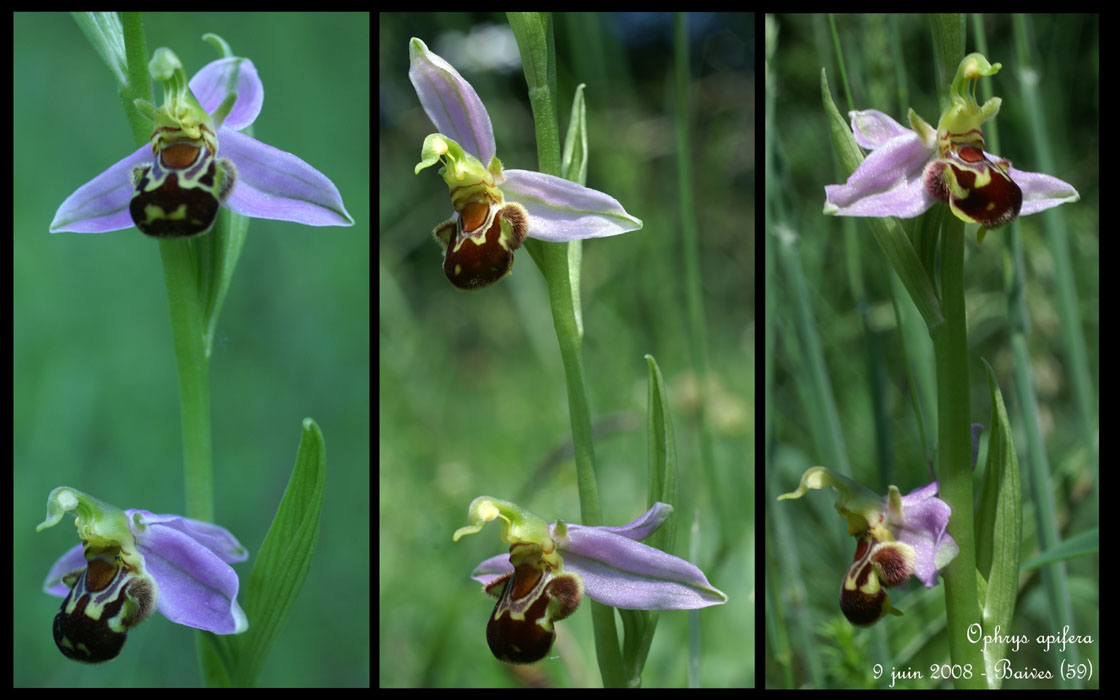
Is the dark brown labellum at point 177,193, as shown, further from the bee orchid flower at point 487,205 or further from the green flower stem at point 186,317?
the bee orchid flower at point 487,205

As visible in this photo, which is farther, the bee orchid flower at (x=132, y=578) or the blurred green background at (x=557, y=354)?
the blurred green background at (x=557, y=354)

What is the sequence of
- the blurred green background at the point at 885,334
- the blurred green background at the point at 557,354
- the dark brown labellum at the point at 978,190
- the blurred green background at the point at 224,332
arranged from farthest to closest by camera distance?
the blurred green background at the point at 224,332 < the blurred green background at the point at 557,354 < the blurred green background at the point at 885,334 < the dark brown labellum at the point at 978,190

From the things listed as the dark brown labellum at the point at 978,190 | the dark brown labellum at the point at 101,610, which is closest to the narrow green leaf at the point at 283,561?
the dark brown labellum at the point at 101,610

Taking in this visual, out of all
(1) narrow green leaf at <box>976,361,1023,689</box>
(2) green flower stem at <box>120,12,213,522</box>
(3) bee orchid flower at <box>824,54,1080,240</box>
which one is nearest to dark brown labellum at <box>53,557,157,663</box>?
(2) green flower stem at <box>120,12,213,522</box>

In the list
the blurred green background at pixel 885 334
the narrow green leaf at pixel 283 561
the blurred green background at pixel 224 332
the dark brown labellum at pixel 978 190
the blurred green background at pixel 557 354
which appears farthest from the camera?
the blurred green background at pixel 224 332

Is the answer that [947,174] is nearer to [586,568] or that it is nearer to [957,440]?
[957,440]
